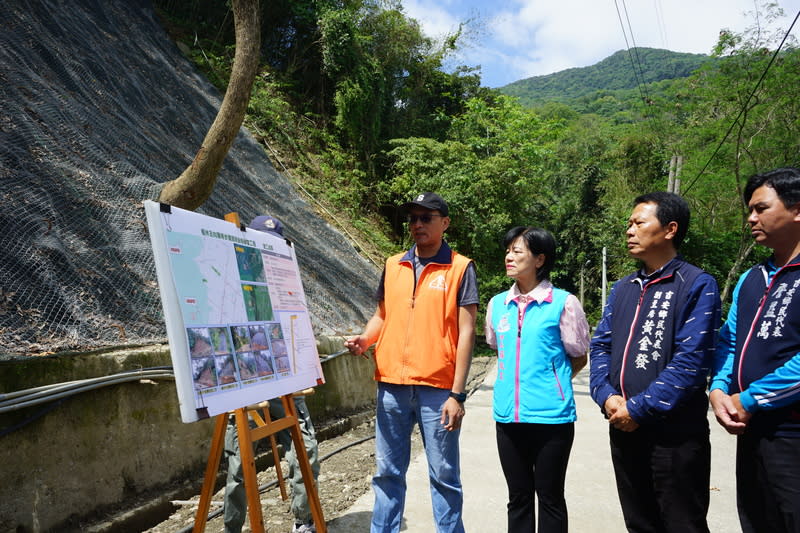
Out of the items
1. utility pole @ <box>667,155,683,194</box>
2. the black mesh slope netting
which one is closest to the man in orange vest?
the black mesh slope netting

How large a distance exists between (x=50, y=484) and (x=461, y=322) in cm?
262

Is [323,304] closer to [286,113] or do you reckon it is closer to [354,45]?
[286,113]

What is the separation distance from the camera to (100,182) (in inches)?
239

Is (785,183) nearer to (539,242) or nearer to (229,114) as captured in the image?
(539,242)

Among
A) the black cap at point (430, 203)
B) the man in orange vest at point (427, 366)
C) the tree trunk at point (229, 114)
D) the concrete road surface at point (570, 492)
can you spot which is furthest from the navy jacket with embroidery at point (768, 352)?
the tree trunk at point (229, 114)

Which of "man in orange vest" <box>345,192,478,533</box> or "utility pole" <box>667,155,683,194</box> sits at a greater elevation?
"utility pole" <box>667,155,683,194</box>

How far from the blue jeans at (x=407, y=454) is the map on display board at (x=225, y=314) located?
0.58 meters

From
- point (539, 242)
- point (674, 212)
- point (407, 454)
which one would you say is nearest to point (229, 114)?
point (539, 242)

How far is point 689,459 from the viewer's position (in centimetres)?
233

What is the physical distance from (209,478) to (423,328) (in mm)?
1282

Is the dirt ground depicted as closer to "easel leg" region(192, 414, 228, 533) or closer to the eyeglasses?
"easel leg" region(192, 414, 228, 533)

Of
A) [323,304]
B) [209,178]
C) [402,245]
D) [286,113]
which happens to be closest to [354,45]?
[286,113]

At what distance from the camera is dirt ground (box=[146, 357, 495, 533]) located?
3973 millimetres

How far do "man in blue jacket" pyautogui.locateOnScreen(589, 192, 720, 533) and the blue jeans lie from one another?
0.79m
